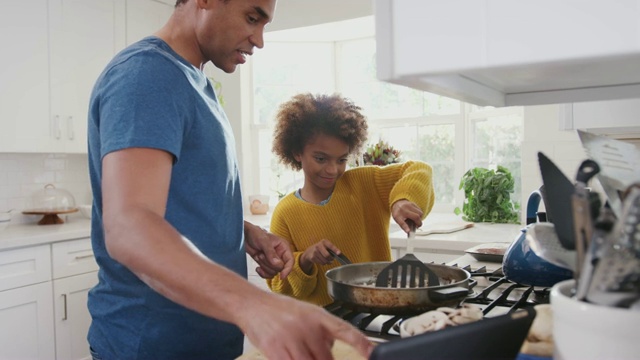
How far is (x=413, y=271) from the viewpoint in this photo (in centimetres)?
119

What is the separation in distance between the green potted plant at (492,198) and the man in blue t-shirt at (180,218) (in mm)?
2211

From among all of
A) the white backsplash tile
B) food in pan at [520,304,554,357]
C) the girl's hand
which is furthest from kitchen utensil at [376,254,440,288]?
the white backsplash tile

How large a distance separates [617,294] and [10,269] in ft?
9.83

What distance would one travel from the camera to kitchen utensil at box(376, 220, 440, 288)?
1.17 m

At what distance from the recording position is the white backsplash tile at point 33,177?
3.58m

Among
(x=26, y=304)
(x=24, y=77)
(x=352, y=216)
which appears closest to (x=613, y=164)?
(x=352, y=216)

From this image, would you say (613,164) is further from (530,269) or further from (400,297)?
(530,269)

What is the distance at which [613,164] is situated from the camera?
0.63 m

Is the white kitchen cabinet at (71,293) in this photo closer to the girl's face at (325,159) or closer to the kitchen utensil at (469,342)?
the girl's face at (325,159)

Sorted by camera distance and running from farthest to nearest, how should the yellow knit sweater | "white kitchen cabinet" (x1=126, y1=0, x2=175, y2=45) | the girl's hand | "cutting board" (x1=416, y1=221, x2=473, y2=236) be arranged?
"white kitchen cabinet" (x1=126, y1=0, x2=175, y2=45) → "cutting board" (x1=416, y1=221, x2=473, y2=236) → the yellow knit sweater → the girl's hand

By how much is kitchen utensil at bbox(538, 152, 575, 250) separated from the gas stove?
0.35 metres

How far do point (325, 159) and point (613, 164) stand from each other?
133cm

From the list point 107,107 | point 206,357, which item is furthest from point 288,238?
point 107,107

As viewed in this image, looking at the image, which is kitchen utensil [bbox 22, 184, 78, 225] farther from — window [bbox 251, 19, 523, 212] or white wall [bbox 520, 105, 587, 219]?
white wall [bbox 520, 105, 587, 219]
